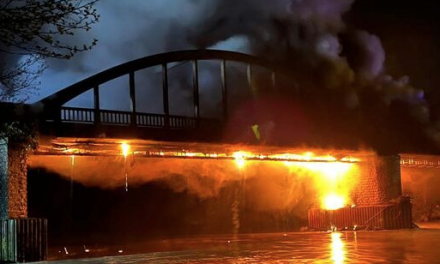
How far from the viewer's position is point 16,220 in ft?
55.0

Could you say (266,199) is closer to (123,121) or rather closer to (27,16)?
(123,121)

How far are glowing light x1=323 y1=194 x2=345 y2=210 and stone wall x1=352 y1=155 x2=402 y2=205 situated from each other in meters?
0.95

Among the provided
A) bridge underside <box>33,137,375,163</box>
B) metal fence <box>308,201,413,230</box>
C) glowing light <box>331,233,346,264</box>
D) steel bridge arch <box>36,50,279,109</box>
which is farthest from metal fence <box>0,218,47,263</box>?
metal fence <box>308,201,413,230</box>

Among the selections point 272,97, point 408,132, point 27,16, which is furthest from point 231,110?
point 27,16

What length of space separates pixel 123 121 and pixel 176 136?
2.49 m

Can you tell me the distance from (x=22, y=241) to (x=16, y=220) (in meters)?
0.65

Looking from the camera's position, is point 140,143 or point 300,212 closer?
point 140,143

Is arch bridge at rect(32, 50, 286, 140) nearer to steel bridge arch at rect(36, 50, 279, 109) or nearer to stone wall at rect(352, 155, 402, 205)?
steel bridge arch at rect(36, 50, 279, 109)

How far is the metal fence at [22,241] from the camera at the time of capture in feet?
54.5

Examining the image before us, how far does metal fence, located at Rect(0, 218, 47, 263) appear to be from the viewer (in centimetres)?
1662

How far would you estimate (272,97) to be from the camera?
1310 inches

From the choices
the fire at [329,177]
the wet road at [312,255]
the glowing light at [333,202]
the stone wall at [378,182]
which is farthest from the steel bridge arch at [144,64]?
the stone wall at [378,182]

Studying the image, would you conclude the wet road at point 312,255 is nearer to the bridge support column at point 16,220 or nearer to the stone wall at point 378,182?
the bridge support column at point 16,220

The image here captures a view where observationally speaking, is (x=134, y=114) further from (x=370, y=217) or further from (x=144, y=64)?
(x=370, y=217)
